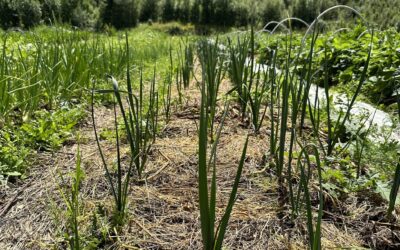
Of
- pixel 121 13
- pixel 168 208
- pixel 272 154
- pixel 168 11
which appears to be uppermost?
pixel 168 11

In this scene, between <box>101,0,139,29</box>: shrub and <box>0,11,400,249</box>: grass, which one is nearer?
<box>0,11,400,249</box>: grass

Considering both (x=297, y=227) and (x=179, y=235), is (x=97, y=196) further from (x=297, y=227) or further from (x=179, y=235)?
(x=297, y=227)

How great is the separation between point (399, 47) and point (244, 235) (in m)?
2.95

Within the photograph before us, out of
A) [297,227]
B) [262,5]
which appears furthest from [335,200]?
[262,5]

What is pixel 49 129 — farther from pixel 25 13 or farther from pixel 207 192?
pixel 25 13

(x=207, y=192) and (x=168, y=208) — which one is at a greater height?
(x=207, y=192)

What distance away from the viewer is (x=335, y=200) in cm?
118

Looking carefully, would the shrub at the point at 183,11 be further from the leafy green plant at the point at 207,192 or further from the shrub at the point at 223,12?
the leafy green plant at the point at 207,192

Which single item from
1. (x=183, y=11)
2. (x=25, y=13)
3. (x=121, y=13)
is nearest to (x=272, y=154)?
(x=25, y=13)

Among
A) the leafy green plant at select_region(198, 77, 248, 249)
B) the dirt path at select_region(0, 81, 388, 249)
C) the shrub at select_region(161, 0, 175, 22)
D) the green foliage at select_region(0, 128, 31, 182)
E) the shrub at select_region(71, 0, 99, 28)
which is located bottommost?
the dirt path at select_region(0, 81, 388, 249)

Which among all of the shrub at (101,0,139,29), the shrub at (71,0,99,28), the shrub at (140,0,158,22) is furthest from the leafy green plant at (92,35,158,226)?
the shrub at (140,0,158,22)

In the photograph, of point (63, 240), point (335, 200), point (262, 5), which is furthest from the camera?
point (262, 5)

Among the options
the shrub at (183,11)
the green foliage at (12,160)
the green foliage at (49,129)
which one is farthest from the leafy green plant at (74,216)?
the shrub at (183,11)

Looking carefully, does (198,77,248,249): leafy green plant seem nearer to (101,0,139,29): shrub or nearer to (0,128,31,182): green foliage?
(0,128,31,182): green foliage
